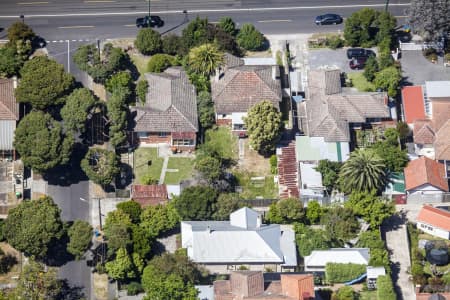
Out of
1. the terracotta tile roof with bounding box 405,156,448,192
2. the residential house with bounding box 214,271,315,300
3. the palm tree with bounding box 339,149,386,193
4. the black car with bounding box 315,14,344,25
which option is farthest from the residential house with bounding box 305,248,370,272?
the black car with bounding box 315,14,344,25

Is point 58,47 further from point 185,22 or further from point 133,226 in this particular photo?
point 133,226

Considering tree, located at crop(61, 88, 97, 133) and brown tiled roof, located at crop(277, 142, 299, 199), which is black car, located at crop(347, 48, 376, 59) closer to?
brown tiled roof, located at crop(277, 142, 299, 199)

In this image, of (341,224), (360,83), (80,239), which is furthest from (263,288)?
(360,83)

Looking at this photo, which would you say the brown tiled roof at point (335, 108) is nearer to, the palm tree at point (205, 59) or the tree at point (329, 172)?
the tree at point (329, 172)

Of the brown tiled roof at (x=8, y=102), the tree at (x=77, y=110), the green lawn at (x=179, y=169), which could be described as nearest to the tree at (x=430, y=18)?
the green lawn at (x=179, y=169)

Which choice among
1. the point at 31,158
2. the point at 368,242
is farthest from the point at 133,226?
the point at 368,242
